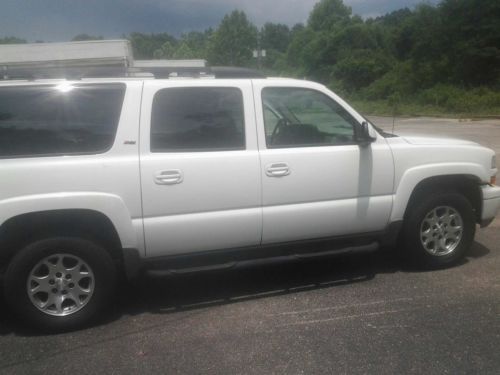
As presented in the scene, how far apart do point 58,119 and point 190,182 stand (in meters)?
1.08

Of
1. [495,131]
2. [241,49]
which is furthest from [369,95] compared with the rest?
[241,49]

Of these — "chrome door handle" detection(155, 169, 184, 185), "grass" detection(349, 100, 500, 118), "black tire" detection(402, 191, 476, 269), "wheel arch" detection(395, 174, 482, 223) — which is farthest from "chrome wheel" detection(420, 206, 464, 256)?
"grass" detection(349, 100, 500, 118)

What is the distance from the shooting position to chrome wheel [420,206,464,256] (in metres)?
4.83

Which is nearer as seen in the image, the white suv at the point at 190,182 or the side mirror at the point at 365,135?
the white suv at the point at 190,182

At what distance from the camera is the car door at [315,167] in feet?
13.9

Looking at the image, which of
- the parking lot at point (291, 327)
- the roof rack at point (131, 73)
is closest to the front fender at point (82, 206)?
the parking lot at point (291, 327)

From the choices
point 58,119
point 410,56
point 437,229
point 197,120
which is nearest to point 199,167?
point 197,120

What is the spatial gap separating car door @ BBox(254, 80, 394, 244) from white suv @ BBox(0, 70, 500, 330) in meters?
0.01

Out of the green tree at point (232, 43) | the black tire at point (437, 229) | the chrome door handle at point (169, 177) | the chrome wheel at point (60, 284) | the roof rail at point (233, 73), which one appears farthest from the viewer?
the green tree at point (232, 43)

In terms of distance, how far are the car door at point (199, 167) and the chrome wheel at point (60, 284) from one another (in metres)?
0.54

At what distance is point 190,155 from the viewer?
158 inches

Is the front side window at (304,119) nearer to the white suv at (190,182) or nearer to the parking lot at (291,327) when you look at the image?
the white suv at (190,182)

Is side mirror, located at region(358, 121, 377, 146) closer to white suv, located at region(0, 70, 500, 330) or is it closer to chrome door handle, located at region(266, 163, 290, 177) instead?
white suv, located at region(0, 70, 500, 330)

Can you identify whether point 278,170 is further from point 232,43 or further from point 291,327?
point 232,43
